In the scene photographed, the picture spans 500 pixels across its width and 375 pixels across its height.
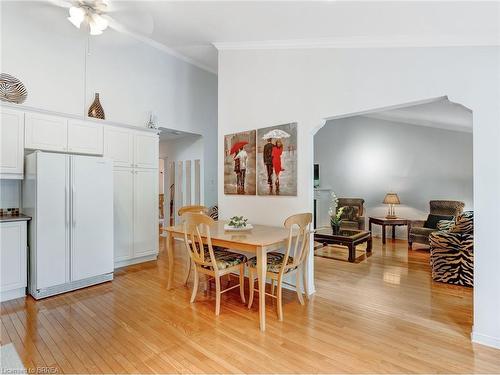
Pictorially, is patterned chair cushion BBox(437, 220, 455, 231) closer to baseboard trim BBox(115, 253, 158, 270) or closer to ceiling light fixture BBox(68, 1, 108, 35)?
baseboard trim BBox(115, 253, 158, 270)

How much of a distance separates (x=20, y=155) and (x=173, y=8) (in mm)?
2466

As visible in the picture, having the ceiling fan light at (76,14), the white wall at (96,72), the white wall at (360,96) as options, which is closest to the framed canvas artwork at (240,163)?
the white wall at (360,96)

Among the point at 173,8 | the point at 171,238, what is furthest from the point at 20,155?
the point at 173,8

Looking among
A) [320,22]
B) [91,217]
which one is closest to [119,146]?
[91,217]

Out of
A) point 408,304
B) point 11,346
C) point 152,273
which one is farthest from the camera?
point 152,273

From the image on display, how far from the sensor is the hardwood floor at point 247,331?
1920mm

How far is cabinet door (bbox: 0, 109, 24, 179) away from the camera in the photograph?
119 inches

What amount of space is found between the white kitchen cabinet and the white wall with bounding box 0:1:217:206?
162 cm

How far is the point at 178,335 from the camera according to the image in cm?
229

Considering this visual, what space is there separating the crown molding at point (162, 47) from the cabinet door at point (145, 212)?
7.11 ft

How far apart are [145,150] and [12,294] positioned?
246 cm

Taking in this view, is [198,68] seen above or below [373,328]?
above

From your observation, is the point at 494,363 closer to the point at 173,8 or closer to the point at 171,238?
the point at 171,238

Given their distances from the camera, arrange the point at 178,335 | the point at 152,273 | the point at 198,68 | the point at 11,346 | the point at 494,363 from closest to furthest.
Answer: the point at 494,363, the point at 11,346, the point at 178,335, the point at 152,273, the point at 198,68
